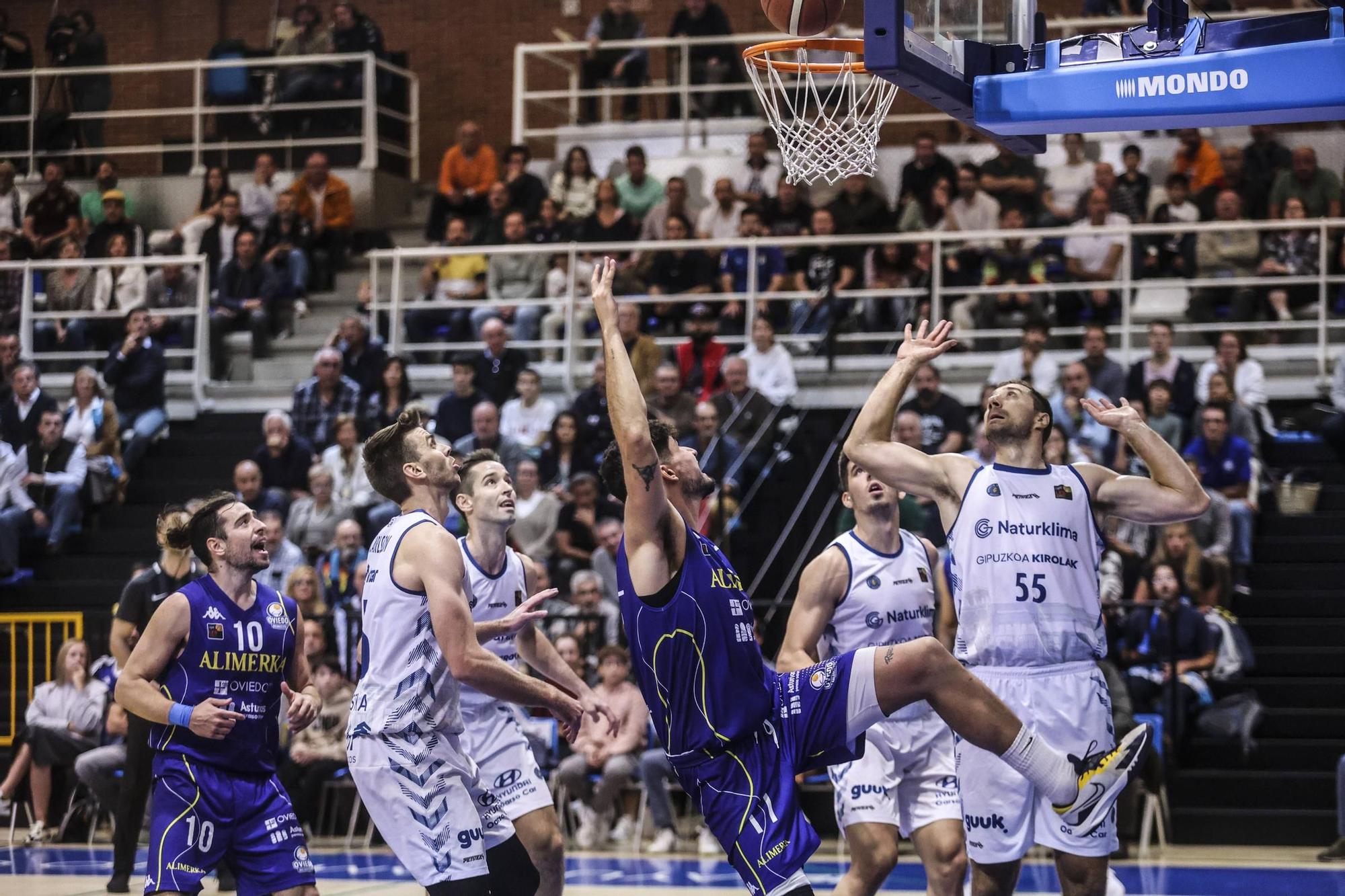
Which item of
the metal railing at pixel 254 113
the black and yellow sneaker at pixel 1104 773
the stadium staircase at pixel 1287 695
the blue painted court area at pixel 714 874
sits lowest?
the blue painted court area at pixel 714 874

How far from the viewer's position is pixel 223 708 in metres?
6.34

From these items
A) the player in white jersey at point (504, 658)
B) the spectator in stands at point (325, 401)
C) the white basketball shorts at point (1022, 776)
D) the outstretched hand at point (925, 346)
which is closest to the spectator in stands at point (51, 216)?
the spectator in stands at point (325, 401)

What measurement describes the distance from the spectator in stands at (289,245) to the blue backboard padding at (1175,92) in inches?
517

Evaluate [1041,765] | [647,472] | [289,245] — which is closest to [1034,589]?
[1041,765]

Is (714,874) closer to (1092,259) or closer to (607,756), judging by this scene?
(607,756)

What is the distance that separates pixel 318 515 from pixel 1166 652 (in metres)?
7.15

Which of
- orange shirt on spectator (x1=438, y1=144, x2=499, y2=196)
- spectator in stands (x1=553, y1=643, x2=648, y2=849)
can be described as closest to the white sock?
spectator in stands (x1=553, y1=643, x2=648, y2=849)

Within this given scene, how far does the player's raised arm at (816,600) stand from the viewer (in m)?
7.20

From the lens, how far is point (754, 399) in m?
14.1

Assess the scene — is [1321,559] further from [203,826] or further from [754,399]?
[203,826]

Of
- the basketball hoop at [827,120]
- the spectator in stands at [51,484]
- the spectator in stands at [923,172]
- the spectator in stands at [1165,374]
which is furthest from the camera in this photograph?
the spectator in stands at [923,172]

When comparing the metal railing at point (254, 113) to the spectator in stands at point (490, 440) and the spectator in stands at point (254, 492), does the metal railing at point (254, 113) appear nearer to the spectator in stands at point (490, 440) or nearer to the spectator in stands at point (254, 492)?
the spectator in stands at point (254, 492)

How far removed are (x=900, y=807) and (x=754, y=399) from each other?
7068mm

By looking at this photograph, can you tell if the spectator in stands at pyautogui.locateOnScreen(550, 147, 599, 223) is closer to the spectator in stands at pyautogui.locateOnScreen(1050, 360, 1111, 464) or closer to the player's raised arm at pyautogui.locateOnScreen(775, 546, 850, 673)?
the spectator in stands at pyautogui.locateOnScreen(1050, 360, 1111, 464)
